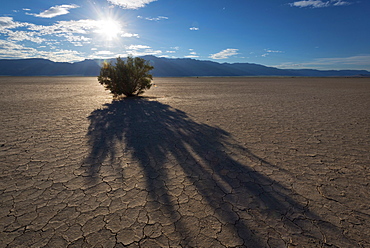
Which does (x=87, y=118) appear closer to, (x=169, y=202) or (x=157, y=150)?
(x=157, y=150)

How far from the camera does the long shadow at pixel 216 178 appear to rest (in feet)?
9.08

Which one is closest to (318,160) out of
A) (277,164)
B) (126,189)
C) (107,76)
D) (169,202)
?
(277,164)

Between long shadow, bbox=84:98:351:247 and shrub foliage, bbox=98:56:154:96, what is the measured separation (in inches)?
381

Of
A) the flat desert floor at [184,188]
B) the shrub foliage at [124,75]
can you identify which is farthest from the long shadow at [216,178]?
the shrub foliage at [124,75]

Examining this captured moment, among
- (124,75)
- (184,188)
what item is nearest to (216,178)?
(184,188)

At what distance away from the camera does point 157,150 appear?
5555 millimetres

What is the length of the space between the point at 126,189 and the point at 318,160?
4626mm

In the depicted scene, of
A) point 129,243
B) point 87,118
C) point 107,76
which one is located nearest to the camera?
point 129,243

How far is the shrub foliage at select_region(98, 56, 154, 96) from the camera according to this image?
16.4 metres

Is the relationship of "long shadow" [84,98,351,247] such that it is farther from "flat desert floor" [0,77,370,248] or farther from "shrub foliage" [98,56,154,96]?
"shrub foliage" [98,56,154,96]

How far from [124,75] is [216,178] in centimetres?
1467

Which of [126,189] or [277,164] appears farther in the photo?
[277,164]

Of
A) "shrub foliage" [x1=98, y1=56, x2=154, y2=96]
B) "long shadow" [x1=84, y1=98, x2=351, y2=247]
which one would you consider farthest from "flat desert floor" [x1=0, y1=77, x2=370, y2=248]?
"shrub foliage" [x1=98, y1=56, x2=154, y2=96]

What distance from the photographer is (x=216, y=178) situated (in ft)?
13.3
